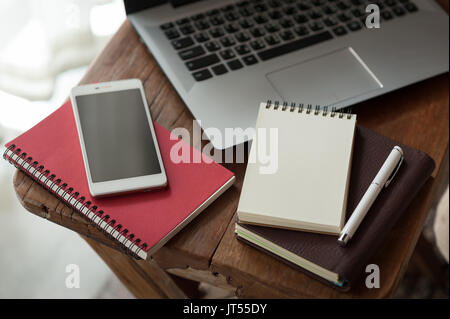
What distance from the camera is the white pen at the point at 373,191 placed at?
51 centimetres

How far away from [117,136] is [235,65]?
196 millimetres

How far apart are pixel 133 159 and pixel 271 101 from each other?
0.21 m

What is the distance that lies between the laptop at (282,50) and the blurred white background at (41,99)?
63 cm

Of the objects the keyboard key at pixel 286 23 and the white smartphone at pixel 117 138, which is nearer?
the white smartphone at pixel 117 138

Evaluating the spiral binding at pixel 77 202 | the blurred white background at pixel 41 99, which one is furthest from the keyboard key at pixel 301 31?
the blurred white background at pixel 41 99

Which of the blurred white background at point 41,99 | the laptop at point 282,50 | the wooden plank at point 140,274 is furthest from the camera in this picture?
the blurred white background at point 41,99

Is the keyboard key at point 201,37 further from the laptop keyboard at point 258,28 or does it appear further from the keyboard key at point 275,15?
the keyboard key at point 275,15

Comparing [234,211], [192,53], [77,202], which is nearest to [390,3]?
[192,53]

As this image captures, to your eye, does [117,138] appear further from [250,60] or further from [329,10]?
[329,10]

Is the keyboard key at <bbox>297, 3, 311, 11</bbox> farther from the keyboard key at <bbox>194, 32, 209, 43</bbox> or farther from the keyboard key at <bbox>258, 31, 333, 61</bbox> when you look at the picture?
the keyboard key at <bbox>194, 32, 209, 43</bbox>

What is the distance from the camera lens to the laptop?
0.66m

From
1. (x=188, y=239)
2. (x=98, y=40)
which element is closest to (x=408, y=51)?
(x=188, y=239)

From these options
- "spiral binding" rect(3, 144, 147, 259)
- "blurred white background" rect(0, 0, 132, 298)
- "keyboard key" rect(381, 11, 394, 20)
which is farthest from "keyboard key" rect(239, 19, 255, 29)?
"blurred white background" rect(0, 0, 132, 298)
